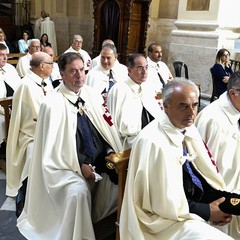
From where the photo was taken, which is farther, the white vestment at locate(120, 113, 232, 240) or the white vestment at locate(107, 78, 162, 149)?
the white vestment at locate(107, 78, 162, 149)

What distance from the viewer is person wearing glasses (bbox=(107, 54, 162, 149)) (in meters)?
3.51

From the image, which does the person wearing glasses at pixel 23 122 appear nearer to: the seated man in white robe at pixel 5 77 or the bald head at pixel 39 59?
the bald head at pixel 39 59

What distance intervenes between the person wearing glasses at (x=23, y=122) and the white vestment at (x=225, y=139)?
70.6 inches

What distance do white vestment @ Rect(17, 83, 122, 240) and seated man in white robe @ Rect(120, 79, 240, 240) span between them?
0.55 m

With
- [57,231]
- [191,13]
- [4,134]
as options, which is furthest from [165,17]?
[57,231]

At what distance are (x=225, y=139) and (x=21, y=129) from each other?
2.14m

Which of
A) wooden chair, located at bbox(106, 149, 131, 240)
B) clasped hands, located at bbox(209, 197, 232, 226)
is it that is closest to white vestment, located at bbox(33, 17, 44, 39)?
wooden chair, located at bbox(106, 149, 131, 240)

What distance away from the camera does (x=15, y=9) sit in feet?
44.4

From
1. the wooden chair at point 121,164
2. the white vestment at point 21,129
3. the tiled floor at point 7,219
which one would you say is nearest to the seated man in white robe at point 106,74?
the white vestment at point 21,129

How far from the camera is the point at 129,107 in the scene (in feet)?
11.7

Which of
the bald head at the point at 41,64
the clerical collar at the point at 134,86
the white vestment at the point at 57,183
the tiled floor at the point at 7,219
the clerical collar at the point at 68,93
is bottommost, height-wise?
the tiled floor at the point at 7,219

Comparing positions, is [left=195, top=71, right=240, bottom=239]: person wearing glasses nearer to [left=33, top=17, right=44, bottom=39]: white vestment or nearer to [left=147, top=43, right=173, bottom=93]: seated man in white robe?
[left=147, top=43, right=173, bottom=93]: seated man in white robe

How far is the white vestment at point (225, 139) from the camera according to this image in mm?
2482

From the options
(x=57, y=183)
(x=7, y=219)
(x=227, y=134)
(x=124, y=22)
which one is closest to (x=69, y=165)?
(x=57, y=183)
